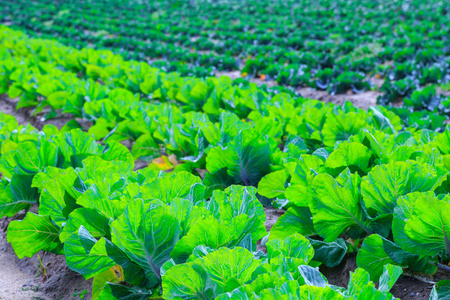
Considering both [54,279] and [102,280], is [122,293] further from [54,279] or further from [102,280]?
[54,279]

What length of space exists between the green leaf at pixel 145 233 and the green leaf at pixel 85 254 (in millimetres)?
147

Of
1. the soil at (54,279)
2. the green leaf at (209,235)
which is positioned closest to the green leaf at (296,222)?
the soil at (54,279)

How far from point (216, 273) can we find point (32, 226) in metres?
1.33

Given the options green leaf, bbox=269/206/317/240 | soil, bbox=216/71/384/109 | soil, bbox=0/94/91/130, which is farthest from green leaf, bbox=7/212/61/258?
soil, bbox=216/71/384/109

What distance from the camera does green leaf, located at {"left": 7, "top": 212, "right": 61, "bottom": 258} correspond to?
7.22 ft

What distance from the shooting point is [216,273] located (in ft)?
4.49

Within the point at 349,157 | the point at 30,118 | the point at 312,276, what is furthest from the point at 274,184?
the point at 30,118

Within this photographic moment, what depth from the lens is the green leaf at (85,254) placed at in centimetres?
171

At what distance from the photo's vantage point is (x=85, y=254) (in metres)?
1.79

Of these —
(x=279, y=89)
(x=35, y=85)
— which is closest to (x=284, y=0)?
(x=279, y=89)

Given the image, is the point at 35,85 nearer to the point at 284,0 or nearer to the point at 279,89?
the point at 279,89

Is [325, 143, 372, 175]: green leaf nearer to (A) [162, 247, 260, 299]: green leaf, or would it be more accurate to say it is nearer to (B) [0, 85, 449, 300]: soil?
(B) [0, 85, 449, 300]: soil

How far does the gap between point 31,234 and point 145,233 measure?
3.28 feet

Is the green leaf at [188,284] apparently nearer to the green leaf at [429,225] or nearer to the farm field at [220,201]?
the farm field at [220,201]
